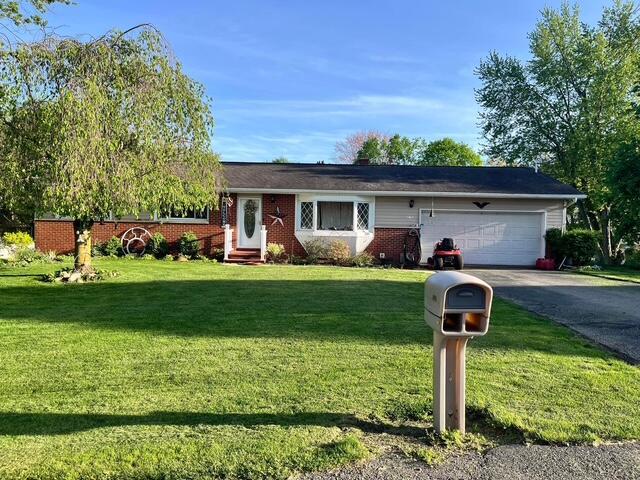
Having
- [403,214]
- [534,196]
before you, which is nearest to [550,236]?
[534,196]

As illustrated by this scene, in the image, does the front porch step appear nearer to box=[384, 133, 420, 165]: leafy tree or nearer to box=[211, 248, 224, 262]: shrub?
box=[211, 248, 224, 262]: shrub

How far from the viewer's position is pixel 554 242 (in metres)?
17.8

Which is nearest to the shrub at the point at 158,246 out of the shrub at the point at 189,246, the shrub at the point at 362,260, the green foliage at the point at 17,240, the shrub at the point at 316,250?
the shrub at the point at 189,246

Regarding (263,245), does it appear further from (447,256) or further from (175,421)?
(175,421)

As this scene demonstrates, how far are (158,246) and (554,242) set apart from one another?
13.7 meters

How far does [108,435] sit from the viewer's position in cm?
346

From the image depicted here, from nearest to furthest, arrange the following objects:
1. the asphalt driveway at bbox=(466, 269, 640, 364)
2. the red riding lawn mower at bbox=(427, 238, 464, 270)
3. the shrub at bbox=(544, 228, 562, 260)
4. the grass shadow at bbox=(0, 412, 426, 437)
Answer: the grass shadow at bbox=(0, 412, 426, 437) < the asphalt driveway at bbox=(466, 269, 640, 364) < the red riding lawn mower at bbox=(427, 238, 464, 270) < the shrub at bbox=(544, 228, 562, 260)

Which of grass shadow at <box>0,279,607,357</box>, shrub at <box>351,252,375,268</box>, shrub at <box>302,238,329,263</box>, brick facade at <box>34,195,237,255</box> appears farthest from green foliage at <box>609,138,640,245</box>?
brick facade at <box>34,195,237,255</box>

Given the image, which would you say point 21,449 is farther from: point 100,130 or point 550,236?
point 550,236

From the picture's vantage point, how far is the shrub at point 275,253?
1748cm

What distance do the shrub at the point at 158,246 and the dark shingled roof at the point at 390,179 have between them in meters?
→ 2.94

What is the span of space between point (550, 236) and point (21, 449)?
17.8 metres

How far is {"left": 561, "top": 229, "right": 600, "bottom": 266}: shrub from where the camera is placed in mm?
17234

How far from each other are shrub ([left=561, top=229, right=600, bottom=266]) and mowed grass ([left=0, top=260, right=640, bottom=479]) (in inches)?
415
